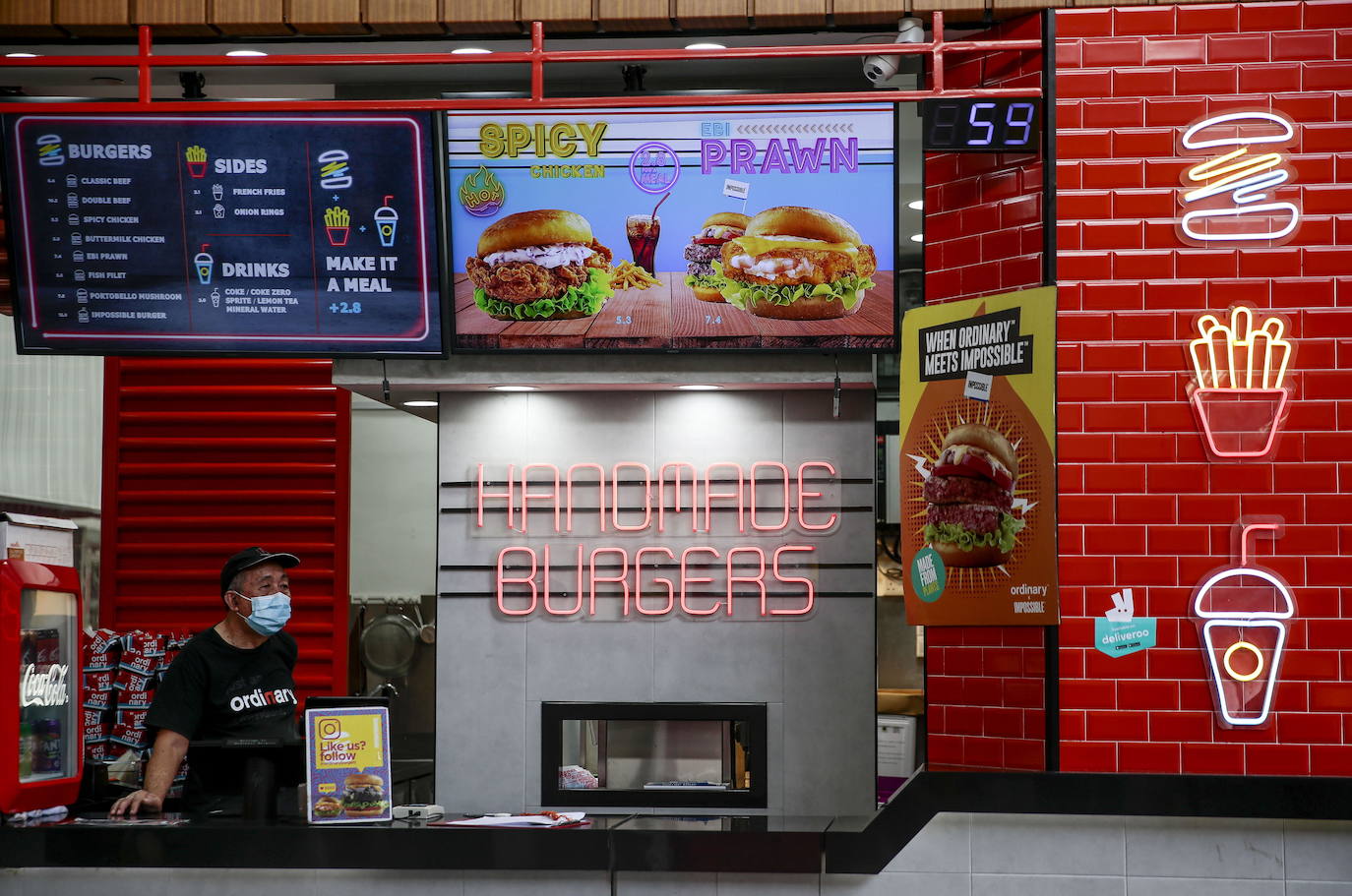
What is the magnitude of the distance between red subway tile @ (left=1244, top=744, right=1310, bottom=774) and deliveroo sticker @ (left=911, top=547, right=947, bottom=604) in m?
1.17

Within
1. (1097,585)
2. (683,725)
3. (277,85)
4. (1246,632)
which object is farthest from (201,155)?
(1246,632)

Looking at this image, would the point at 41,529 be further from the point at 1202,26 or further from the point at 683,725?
the point at 1202,26

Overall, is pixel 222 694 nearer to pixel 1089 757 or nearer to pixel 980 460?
pixel 980 460

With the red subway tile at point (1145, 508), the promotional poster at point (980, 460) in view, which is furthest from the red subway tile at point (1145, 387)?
the promotional poster at point (980, 460)

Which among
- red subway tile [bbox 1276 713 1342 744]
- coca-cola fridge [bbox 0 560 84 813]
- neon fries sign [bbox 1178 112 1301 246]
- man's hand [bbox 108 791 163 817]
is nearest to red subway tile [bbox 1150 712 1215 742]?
red subway tile [bbox 1276 713 1342 744]

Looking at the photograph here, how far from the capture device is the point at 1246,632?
4.76 metres

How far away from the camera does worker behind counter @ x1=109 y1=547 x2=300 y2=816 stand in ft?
15.9

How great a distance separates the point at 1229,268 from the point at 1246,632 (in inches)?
50.3

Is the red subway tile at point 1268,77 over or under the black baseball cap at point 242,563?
over

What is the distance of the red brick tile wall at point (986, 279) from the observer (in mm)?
4945

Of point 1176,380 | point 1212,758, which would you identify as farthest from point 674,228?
point 1212,758

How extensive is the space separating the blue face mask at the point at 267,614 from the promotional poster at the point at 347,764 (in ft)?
2.52

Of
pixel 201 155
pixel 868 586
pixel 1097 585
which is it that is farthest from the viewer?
pixel 868 586

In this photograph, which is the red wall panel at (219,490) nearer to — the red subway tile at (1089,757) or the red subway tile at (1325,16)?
the red subway tile at (1089,757)
